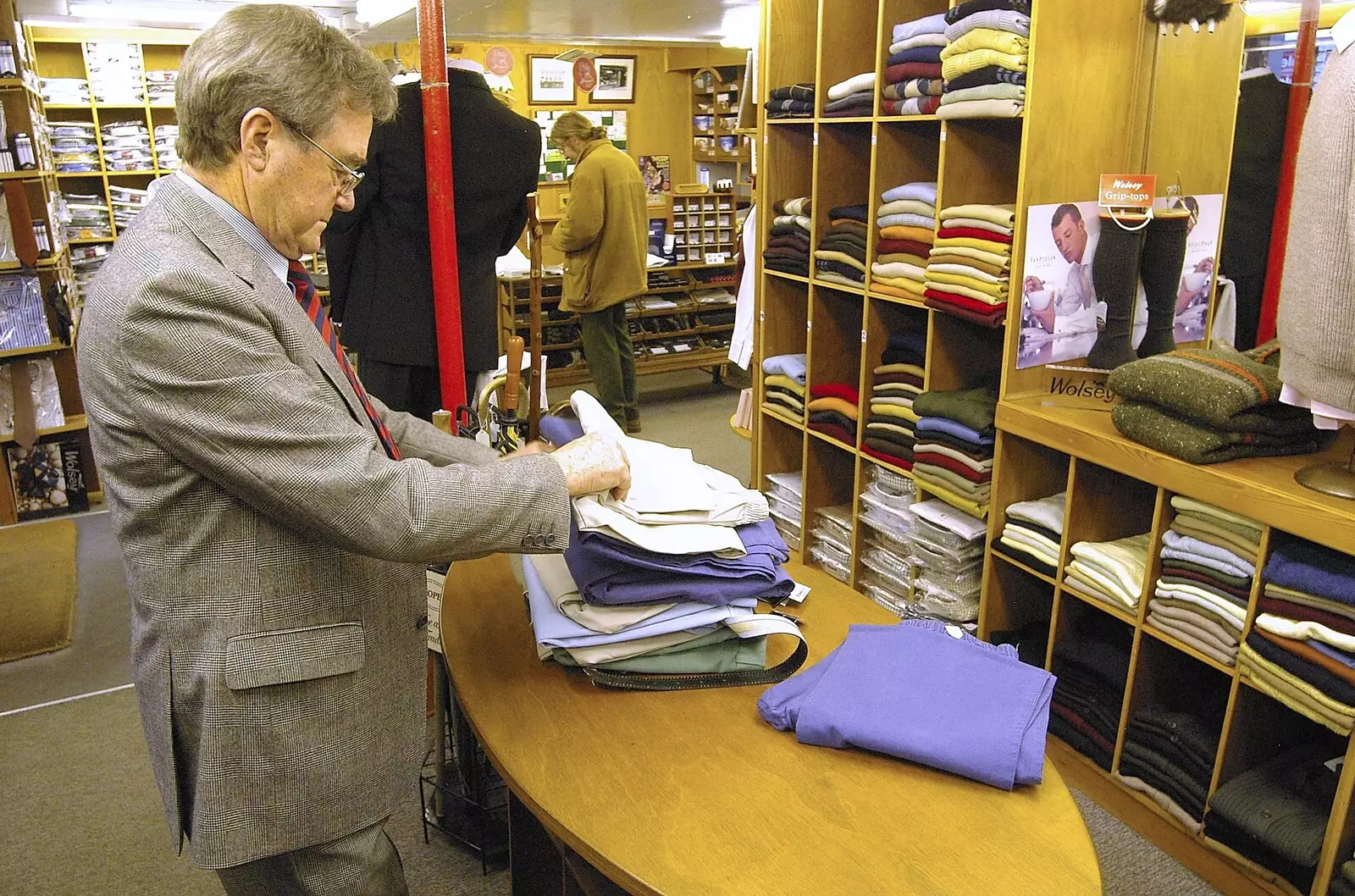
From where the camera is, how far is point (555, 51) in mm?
9016

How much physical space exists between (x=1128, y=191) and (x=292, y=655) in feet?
7.38

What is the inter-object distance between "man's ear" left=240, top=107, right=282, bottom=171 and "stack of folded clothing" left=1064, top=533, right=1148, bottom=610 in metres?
2.03

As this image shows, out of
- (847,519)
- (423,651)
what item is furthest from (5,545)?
(423,651)

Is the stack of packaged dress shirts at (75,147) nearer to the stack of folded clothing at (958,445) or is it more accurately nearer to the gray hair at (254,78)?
the stack of folded clothing at (958,445)

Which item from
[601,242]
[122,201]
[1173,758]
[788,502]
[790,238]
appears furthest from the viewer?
[122,201]

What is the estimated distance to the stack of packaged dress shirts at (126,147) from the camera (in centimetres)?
771

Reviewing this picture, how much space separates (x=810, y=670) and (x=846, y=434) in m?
2.12

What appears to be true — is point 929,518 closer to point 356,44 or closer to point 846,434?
point 846,434

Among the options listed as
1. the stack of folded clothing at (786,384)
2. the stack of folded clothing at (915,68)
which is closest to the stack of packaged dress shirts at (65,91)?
the stack of folded clothing at (786,384)

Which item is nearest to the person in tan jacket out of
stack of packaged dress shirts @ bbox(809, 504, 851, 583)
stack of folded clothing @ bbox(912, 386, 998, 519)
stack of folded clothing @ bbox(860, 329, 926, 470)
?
stack of packaged dress shirts @ bbox(809, 504, 851, 583)

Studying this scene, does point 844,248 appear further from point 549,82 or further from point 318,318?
point 549,82

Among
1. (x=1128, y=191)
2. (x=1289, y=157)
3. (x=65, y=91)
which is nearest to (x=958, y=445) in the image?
(x=1128, y=191)

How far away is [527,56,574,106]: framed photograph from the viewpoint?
8.88 meters

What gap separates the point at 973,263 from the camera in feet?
8.94
